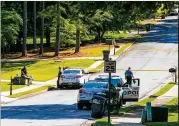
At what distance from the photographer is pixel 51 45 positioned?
75.3 m

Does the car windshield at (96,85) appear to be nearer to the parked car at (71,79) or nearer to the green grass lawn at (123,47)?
the parked car at (71,79)

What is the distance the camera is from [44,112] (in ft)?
82.3

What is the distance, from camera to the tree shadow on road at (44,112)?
23.2 meters

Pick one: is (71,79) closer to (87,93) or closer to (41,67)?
(87,93)

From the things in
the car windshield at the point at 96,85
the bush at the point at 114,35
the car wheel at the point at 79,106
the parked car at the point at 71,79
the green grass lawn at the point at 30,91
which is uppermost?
the bush at the point at 114,35

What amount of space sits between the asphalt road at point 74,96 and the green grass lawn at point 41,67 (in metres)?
4.08

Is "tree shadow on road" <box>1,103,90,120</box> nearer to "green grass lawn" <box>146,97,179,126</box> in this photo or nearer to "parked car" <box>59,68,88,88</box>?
"green grass lawn" <box>146,97,179,126</box>

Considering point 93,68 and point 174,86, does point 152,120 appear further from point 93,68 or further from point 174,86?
point 93,68

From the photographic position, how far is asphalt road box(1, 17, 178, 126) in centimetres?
2220

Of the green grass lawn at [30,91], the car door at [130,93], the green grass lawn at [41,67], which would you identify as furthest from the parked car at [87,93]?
the green grass lawn at [41,67]

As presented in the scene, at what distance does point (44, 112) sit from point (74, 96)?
29.8ft

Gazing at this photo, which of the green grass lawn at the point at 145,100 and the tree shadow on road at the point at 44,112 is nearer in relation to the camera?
the tree shadow on road at the point at 44,112

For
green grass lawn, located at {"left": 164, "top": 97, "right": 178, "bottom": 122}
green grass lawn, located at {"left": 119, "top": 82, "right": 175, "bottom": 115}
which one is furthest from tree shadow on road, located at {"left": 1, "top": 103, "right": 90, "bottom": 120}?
green grass lawn, located at {"left": 164, "top": 97, "right": 178, "bottom": 122}

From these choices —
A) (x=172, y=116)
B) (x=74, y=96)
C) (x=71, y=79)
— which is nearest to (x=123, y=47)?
(x=71, y=79)
